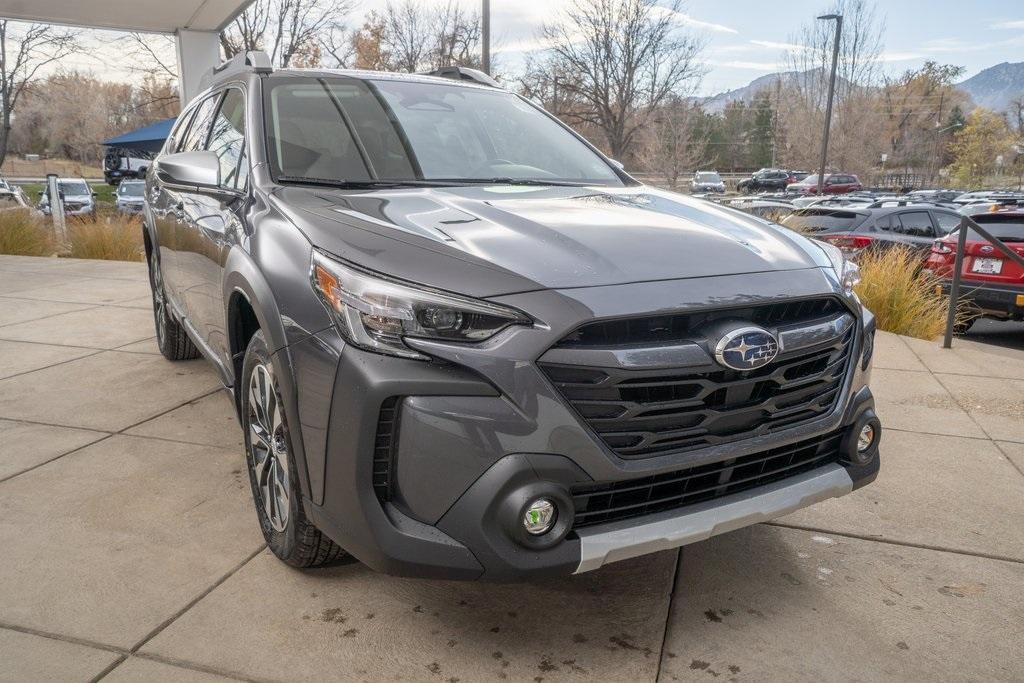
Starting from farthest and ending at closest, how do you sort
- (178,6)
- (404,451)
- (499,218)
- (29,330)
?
(178,6) < (29,330) < (499,218) < (404,451)

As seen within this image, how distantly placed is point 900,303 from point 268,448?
725 cm

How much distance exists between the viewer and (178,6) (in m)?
13.6

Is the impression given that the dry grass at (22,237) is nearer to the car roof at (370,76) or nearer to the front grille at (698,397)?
the car roof at (370,76)

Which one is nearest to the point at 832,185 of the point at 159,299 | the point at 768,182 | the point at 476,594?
the point at 768,182

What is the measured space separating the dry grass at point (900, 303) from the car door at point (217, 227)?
21.3 ft

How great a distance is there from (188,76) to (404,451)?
1496 cm

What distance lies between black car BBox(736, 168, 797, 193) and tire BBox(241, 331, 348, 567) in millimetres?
52705

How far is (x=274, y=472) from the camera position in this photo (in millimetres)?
2875

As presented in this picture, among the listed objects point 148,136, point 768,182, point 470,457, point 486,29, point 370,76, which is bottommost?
point 768,182

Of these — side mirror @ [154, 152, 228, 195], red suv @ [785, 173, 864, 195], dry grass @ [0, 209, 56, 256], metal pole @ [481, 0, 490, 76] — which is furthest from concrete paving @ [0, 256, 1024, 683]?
red suv @ [785, 173, 864, 195]

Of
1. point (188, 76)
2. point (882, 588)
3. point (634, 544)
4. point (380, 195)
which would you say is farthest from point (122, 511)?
point (188, 76)

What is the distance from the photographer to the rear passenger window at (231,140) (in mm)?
3416

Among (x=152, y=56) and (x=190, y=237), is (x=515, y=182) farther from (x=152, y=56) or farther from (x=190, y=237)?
(x=152, y=56)

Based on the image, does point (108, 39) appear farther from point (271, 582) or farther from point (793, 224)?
point (271, 582)
